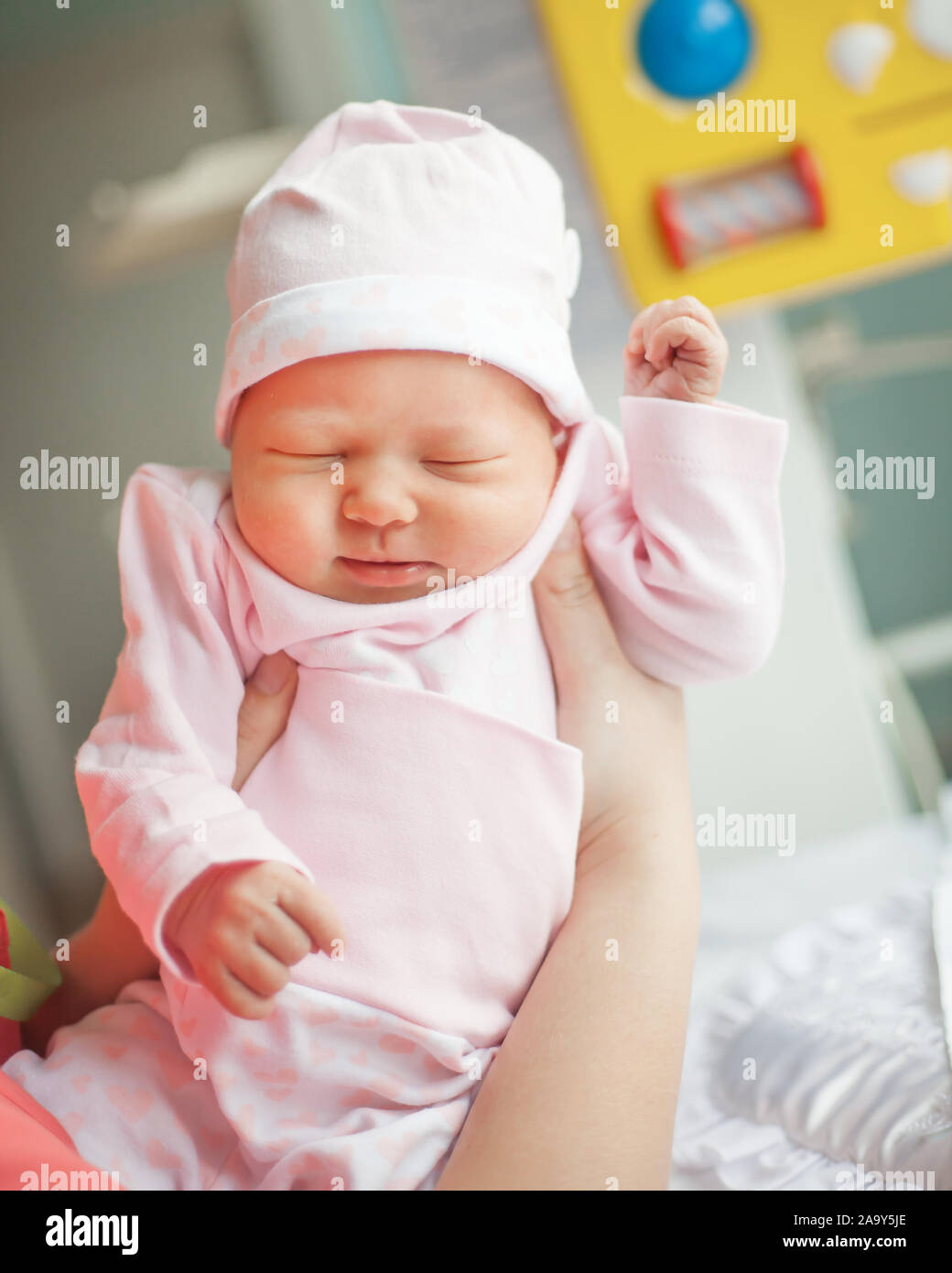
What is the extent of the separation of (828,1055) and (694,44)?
2.52 feet

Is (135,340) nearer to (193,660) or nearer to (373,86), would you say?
(373,86)

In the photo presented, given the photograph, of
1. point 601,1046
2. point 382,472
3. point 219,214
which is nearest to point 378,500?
Result: point 382,472

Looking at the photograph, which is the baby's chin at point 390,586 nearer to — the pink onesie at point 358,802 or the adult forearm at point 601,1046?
the pink onesie at point 358,802

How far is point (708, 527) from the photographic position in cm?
51

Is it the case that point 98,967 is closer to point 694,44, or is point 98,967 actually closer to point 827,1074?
point 827,1074

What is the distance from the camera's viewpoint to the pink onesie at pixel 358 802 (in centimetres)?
44

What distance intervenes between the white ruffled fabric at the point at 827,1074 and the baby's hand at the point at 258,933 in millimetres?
312

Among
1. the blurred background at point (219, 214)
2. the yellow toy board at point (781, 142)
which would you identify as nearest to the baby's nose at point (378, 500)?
the blurred background at point (219, 214)

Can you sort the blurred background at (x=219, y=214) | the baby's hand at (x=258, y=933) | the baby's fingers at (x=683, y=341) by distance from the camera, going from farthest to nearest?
the blurred background at (x=219, y=214) < the baby's fingers at (x=683, y=341) < the baby's hand at (x=258, y=933)

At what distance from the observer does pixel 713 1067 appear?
2.12 feet

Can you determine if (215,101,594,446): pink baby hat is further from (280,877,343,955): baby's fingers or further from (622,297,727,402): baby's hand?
(280,877,343,955): baby's fingers

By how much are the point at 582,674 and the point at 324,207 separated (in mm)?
246

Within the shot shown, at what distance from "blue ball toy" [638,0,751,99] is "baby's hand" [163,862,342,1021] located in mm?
779

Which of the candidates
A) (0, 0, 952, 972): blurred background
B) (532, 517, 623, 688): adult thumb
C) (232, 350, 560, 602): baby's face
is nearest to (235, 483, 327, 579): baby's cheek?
(232, 350, 560, 602): baby's face
